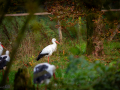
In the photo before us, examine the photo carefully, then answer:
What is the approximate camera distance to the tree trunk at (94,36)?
243 inches

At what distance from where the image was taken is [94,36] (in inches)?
246

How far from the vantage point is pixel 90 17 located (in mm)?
6184

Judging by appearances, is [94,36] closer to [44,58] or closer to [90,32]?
[90,32]

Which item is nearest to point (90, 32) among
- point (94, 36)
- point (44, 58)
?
point (94, 36)

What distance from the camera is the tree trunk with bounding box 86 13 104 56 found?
617 cm

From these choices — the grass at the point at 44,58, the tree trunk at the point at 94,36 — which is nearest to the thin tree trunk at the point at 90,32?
the tree trunk at the point at 94,36

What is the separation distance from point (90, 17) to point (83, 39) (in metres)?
2.46

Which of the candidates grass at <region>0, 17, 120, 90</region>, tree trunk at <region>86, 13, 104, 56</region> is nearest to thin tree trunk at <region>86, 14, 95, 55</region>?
tree trunk at <region>86, 13, 104, 56</region>

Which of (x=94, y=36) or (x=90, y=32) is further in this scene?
(x=90, y=32)

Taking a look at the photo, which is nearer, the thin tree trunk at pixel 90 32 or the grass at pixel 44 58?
the grass at pixel 44 58

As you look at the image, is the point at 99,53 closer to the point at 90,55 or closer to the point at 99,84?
the point at 90,55

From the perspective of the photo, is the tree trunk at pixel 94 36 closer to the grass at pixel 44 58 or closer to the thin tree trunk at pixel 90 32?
the thin tree trunk at pixel 90 32

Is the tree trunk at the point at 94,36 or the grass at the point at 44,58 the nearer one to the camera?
the grass at the point at 44,58

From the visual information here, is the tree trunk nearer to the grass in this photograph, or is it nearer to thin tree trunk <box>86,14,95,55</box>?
thin tree trunk <box>86,14,95,55</box>
